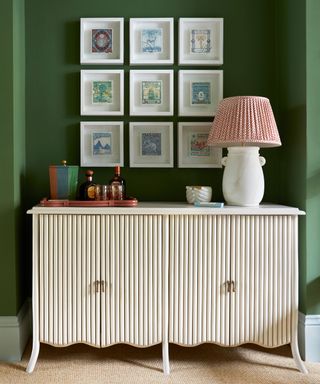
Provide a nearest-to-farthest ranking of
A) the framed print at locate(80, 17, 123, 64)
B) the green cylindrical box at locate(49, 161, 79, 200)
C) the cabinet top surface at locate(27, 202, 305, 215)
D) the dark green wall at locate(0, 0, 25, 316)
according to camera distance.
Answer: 1. the cabinet top surface at locate(27, 202, 305, 215)
2. the dark green wall at locate(0, 0, 25, 316)
3. the green cylindrical box at locate(49, 161, 79, 200)
4. the framed print at locate(80, 17, 123, 64)

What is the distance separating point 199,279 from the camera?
2.12m

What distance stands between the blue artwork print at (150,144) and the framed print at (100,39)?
0.49 metres

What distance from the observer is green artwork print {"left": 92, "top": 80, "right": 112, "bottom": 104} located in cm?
252

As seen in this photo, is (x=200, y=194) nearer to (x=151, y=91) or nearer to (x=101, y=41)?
(x=151, y=91)

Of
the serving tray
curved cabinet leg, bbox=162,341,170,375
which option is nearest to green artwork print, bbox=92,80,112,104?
the serving tray

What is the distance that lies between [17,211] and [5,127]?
0.47 metres

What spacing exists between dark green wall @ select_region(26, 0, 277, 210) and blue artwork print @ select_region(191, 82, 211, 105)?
11 cm

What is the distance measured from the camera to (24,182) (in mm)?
2490

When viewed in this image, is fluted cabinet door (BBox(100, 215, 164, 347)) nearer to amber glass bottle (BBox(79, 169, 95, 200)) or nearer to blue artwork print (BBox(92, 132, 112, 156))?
amber glass bottle (BBox(79, 169, 95, 200))

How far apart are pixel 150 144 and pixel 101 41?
0.71 m

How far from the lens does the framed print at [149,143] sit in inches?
99.6

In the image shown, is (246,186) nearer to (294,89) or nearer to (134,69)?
(294,89)

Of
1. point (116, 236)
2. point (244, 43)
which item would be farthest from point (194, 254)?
point (244, 43)

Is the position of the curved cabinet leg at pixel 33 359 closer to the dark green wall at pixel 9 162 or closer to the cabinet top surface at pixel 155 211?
the dark green wall at pixel 9 162
